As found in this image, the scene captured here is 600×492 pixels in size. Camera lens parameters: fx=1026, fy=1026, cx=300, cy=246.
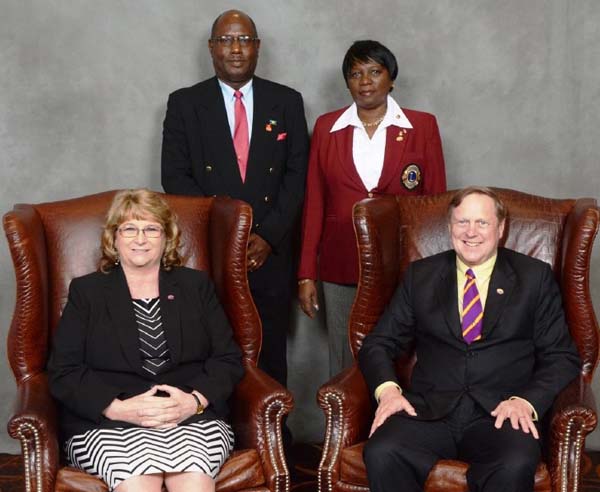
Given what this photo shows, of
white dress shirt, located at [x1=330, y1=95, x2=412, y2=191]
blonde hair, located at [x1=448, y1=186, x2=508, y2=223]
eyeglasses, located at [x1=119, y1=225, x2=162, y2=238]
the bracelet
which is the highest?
white dress shirt, located at [x1=330, y1=95, x2=412, y2=191]

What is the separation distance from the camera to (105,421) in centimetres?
313

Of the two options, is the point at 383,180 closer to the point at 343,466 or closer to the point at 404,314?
the point at 404,314

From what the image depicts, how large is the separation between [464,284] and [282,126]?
3.95ft

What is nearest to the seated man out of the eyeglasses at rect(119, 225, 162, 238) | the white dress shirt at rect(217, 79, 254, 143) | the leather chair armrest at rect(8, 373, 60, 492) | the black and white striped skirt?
the black and white striped skirt

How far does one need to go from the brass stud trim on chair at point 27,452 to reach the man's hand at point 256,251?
1.32 metres

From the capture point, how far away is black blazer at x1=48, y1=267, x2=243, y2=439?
317cm

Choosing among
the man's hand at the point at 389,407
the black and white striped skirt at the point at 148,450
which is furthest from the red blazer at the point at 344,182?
the black and white striped skirt at the point at 148,450

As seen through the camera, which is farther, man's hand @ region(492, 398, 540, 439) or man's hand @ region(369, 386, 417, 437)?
man's hand @ region(369, 386, 417, 437)

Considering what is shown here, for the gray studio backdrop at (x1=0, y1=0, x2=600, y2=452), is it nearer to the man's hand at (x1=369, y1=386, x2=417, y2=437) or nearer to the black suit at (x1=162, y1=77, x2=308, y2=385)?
the black suit at (x1=162, y1=77, x2=308, y2=385)

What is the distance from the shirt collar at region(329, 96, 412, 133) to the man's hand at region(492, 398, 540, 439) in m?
1.30

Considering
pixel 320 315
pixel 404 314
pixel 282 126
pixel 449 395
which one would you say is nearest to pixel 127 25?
pixel 282 126

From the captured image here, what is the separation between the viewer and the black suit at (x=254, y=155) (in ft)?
13.5

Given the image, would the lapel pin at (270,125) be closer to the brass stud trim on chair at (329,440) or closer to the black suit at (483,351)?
the black suit at (483,351)

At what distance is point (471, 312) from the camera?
332cm
